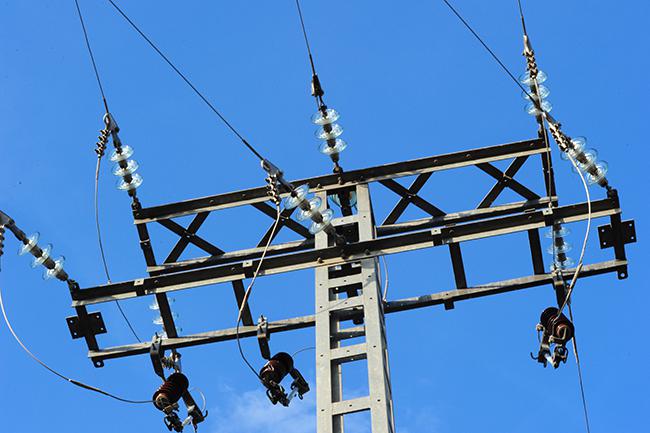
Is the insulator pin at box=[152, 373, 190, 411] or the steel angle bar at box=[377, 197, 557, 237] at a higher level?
the steel angle bar at box=[377, 197, 557, 237]

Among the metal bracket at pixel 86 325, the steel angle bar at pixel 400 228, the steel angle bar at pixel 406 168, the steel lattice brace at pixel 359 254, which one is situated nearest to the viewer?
the steel lattice brace at pixel 359 254

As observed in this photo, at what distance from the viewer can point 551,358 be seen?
10.4 m

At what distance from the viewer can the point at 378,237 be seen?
11.8 metres

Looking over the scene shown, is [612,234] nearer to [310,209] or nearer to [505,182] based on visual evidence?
[505,182]

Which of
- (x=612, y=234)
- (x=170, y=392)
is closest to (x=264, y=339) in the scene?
(x=170, y=392)

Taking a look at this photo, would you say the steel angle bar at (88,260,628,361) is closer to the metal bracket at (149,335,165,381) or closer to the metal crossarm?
the metal bracket at (149,335,165,381)

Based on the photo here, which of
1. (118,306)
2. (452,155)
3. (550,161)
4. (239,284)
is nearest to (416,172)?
(452,155)

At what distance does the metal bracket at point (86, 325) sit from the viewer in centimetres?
1134

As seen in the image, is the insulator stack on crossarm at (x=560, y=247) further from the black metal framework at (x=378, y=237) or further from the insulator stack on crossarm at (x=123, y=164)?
the insulator stack on crossarm at (x=123, y=164)

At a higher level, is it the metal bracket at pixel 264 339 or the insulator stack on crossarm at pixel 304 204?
the insulator stack on crossarm at pixel 304 204

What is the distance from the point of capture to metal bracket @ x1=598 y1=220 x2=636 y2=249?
422 inches

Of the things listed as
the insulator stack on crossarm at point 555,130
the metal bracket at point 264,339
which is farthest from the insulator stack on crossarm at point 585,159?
the metal bracket at point 264,339

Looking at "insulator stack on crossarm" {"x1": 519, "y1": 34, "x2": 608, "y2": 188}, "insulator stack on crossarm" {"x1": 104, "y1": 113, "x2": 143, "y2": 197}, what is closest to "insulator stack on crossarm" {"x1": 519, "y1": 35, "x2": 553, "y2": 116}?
"insulator stack on crossarm" {"x1": 519, "y1": 34, "x2": 608, "y2": 188}

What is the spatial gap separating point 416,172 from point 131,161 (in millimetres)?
2691
